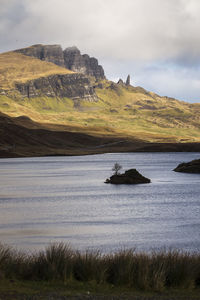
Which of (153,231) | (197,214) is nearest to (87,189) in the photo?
(197,214)

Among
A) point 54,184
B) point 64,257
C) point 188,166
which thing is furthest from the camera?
point 188,166

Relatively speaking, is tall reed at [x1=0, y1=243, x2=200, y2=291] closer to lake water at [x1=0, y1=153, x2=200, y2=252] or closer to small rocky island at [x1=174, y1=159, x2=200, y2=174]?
lake water at [x1=0, y1=153, x2=200, y2=252]

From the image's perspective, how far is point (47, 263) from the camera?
1644 centimetres

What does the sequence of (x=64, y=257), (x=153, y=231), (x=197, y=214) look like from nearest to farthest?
(x=64, y=257), (x=153, y=231), (x=197, y=214)

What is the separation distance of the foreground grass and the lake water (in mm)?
10316

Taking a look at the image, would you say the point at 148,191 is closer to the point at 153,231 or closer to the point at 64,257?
the point at 153,231

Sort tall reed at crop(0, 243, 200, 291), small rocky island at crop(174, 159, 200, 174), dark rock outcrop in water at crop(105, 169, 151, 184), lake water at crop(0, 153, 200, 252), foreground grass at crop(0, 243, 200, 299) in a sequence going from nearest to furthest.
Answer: foreground grass at crop(0, 243, 200, 299)
tall reed at crop(0, 243, 200, 291)
lake water at crop(0, 153, 200, 252)
dark rock outcrop in water at crop(105, 169, 151, 184)
small rocky island at crop(174, 159, 200, 174)

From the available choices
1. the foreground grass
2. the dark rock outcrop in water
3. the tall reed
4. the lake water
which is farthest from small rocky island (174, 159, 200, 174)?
the tall reed

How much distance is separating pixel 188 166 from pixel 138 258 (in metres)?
87.8

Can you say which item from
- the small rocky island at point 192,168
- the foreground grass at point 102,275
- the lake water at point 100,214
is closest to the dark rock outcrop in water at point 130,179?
the lake water at point 100,214

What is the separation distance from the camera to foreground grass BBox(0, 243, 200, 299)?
49.9ft

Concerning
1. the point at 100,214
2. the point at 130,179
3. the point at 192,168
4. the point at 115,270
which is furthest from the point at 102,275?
the point at 192,168

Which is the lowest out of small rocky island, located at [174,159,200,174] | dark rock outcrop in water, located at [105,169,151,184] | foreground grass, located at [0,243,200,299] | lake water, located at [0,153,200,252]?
lake water, located at [0,153,200,252]

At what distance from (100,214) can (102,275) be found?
102ft
